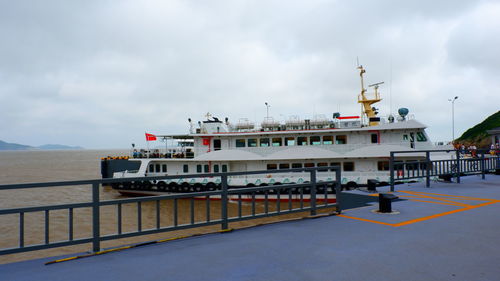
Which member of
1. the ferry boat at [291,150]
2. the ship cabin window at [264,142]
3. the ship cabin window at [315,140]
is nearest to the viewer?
the ferry boat at [291,150]

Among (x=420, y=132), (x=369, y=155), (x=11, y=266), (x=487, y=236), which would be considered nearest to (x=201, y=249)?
(x=11, y=266)

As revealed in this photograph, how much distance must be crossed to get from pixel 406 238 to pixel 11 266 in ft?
18.4

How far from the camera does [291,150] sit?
20984mm

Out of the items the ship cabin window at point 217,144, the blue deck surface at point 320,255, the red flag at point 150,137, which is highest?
the red flag at point 150,137

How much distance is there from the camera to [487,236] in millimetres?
4504

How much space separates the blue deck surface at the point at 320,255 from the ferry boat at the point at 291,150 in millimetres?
14547

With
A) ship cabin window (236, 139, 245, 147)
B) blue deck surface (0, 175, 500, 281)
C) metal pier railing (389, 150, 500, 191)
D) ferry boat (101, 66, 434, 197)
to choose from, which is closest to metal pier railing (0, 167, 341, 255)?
blue deck surface (0, 175, 500, 281)

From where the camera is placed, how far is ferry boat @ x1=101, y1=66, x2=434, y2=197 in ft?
65.3

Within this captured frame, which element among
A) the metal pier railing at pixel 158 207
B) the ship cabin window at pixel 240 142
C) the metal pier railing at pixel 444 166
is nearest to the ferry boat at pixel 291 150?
the ship cabin window at pixel 240 142

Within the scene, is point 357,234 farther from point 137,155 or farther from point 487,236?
point 137,155

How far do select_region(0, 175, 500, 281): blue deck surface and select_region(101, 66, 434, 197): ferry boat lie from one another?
47.7 feet

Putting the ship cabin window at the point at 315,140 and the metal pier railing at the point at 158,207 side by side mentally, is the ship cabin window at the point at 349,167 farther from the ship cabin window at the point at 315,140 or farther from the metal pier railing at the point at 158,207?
the metal pier railing at the point at 158,207

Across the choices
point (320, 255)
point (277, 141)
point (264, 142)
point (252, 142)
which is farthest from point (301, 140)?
point (320, 255)

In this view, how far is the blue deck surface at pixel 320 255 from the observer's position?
3.32m
